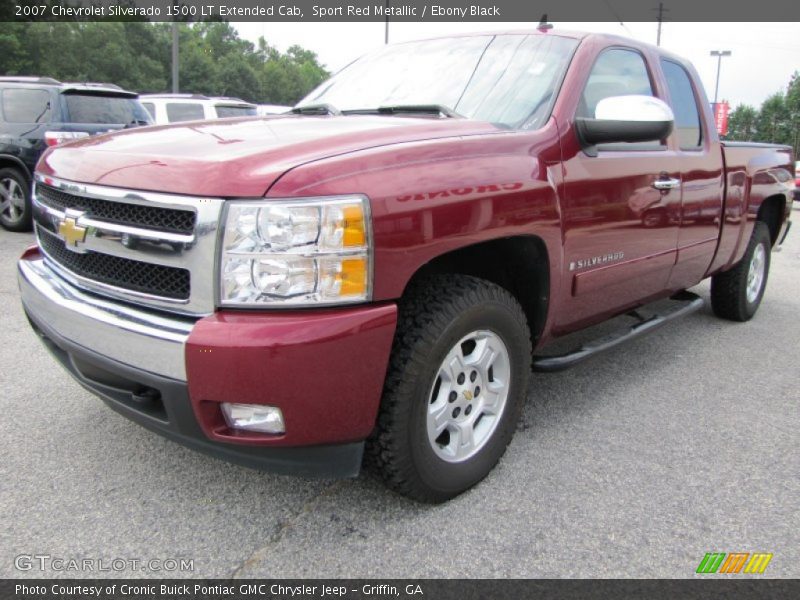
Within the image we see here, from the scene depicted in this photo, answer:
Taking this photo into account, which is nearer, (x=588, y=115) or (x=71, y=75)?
(x=588, y=115)

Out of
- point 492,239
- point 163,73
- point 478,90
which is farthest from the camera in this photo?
point 163,73

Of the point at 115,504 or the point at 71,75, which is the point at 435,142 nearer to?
the point at 115,504

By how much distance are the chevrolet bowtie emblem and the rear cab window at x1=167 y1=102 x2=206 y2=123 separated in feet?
33.5

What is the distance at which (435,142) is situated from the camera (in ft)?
7.50

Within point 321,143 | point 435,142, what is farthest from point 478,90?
point 321,143

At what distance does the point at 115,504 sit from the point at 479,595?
52.6 inches

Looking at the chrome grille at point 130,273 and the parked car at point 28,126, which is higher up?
the parked car at point 28,126

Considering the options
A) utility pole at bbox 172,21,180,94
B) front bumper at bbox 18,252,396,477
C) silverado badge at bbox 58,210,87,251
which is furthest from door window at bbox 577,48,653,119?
utility pole at bbox 172,21,180,94

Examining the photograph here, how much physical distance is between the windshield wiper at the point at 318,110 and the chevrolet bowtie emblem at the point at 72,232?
1.27 m

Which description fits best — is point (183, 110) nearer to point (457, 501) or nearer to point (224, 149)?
point (224, 149)

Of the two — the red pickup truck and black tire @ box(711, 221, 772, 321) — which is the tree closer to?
black tire @ box(711, 221, 772, 321)

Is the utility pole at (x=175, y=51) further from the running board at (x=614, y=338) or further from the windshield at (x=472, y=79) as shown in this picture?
the running board at (x=614, y=338)

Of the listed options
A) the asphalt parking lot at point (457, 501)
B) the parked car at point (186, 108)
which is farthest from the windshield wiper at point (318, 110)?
the parked car at point (186, 108)

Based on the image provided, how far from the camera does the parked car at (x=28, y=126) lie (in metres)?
7.72
